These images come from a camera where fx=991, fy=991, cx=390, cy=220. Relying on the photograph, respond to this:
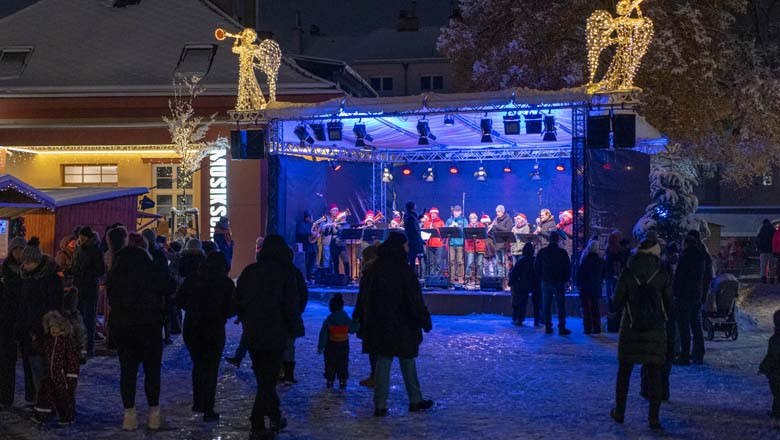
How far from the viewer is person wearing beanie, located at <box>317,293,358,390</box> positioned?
10.6m

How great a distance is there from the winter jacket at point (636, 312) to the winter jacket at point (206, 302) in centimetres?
347

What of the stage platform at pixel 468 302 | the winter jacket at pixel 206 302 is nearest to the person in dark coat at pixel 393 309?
the winter jacket at pixel 206 302

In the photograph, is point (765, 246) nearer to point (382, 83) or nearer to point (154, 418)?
point (154, 418)

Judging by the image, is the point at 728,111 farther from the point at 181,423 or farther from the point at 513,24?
the point at 181,423

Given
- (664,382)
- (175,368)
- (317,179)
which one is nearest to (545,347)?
(664,382)

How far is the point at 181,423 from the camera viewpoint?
357 inches

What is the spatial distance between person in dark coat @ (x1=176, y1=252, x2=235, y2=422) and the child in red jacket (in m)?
1.09

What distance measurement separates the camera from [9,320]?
31.4ft

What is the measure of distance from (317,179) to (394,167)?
389 centimetres

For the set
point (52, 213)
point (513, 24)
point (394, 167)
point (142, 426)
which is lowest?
point (142, 426)

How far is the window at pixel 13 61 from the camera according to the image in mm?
29347

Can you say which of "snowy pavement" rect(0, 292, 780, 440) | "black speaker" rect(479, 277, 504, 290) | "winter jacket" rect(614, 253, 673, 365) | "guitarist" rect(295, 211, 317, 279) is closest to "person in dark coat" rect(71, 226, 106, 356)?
"snowy pavement" rect(0, 292, 780, 440)

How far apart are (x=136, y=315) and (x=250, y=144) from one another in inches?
501

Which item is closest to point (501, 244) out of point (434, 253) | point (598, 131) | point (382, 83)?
point (434, 253)
